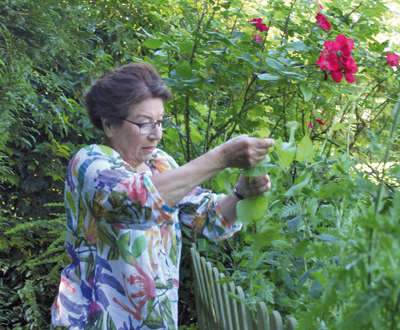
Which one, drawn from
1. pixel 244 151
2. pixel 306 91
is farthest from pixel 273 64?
pixel 244 151

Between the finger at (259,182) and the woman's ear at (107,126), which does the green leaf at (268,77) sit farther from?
the woman's ear at (107,126)

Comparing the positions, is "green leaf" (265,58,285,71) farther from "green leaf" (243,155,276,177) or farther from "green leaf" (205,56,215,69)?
"green leaf" (243,155,276,177)

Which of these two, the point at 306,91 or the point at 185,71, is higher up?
the point at 306,91

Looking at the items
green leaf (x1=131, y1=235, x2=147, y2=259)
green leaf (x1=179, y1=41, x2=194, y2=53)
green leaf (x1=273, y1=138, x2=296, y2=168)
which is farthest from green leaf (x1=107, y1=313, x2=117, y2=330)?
green leaf (x1=179, y1=41, x2=194, y2=53)

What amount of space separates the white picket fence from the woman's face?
747mm

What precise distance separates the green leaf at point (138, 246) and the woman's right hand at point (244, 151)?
65 centimetres

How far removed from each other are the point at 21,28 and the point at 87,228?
1433mm

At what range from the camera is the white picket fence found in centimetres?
128

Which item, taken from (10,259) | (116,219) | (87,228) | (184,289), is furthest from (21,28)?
(184,289)

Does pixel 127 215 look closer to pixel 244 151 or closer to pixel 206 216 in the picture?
pixel 244 151

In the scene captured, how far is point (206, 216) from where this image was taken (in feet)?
6.14

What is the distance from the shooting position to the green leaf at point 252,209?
117cm

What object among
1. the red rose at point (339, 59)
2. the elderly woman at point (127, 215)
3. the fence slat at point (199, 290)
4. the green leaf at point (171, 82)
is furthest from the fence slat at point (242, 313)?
the green leaf at point (171, 82)

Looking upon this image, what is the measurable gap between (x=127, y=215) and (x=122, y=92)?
2.26 ft
